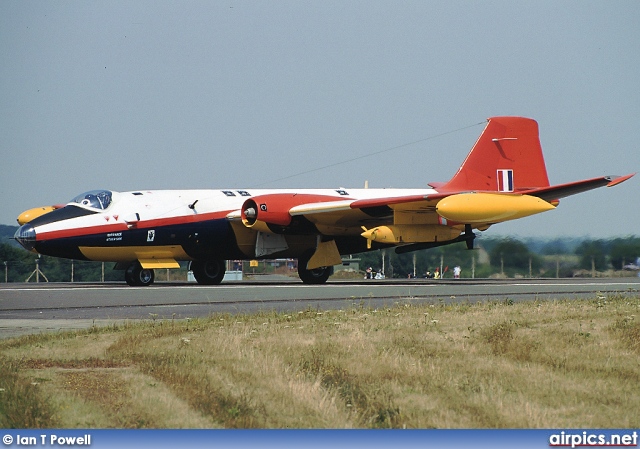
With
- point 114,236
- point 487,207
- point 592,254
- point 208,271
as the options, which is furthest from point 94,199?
point 592,254

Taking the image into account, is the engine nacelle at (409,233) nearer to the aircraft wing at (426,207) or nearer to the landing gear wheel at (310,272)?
the aircraft wing at (426,207)

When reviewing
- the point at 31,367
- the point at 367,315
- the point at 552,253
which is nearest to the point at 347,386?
the point at 31,367

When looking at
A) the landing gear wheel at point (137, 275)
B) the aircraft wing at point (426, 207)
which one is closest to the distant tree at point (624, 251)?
the aircraft wing at point (426, 207)

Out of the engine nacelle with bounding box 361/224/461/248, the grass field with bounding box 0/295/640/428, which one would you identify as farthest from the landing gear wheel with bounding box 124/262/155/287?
the grass field with bounding box 0/295/640/428

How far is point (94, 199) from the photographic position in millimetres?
25797

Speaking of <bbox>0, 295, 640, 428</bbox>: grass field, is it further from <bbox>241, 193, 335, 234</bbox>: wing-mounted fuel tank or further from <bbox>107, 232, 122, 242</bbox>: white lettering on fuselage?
<bbox>107, 232, 122, 242</bbox>: white lettering on fuselage

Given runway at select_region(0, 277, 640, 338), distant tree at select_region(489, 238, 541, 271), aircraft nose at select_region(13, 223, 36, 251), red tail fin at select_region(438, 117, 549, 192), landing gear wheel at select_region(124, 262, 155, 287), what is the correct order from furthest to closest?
Answer: distant tree at select_region(489, 238, 541, 271) < red tail fin at select_region(438, 117, 549, 192) < landing gear wheel at select_region(124, 262, 155, 287) < aircraft nose at select_region(13, 223, 36, 251) < runway at select_region(0, 277, 640, 338)

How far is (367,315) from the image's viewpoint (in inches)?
539

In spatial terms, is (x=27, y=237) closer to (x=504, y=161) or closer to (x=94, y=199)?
(x=94, y=199)

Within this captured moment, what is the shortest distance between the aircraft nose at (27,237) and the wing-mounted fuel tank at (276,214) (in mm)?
6068

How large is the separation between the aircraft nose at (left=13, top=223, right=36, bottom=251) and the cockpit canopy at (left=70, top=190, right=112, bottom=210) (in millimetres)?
1679

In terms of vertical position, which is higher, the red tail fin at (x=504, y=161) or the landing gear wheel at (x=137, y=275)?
the red tail fin at (x=504, y=161)

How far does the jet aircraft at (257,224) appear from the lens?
25.1 metres

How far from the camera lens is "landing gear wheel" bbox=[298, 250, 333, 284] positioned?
27952 mm
